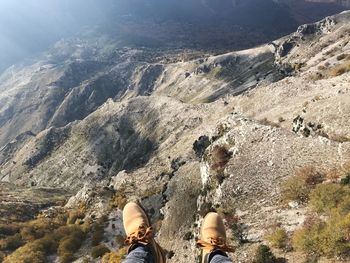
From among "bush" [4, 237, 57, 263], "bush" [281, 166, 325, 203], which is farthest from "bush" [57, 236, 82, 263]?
"bush" [281, 166, 325, 203]

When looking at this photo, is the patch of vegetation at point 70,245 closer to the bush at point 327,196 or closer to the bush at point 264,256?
the bush at point 264,256

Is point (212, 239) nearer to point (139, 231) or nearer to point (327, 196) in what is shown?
point (139, 231)

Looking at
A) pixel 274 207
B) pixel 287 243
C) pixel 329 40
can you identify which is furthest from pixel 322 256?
pixel 329 40

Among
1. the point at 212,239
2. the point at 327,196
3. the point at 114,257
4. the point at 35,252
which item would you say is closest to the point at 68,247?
the point at 35,252

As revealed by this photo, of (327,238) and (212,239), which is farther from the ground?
(327,238)

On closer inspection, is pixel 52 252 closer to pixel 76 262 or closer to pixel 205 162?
pixel 76 262

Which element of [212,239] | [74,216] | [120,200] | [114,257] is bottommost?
[212,239]
